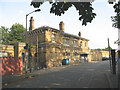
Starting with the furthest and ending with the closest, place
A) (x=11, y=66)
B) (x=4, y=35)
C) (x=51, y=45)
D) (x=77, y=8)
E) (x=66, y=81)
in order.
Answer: (x=4, y=35)
(x=51, y=45)
(x=11, y=66)
(x=66, y=81)
(x=77, y=8)

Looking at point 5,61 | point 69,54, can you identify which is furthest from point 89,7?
point 69,54

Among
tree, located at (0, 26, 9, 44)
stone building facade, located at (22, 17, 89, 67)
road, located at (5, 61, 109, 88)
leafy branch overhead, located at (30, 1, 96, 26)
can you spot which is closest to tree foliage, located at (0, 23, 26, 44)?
tree, located at (0, 26, 9, 44)

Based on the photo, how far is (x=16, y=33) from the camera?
44.8 m

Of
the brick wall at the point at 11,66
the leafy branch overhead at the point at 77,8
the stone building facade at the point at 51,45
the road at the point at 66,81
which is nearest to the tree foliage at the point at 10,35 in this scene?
the stone building facade at the point at 51,45

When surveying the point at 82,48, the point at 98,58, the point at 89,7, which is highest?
the point at 89,7

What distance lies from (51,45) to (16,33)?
26.3 m

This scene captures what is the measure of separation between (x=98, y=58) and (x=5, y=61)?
141ft

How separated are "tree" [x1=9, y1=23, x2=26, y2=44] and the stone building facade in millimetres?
19377

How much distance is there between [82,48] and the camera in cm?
3691

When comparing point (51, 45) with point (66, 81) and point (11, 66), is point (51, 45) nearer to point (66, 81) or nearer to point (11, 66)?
point (11, 66)

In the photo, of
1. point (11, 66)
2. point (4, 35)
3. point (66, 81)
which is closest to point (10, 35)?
point (4, 35)

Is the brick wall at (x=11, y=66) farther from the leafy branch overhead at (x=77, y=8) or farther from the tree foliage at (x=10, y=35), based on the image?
the tree foliage at (x=10, y=35)

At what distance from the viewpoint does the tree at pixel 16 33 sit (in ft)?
145

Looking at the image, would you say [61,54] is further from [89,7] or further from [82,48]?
[89,7]
